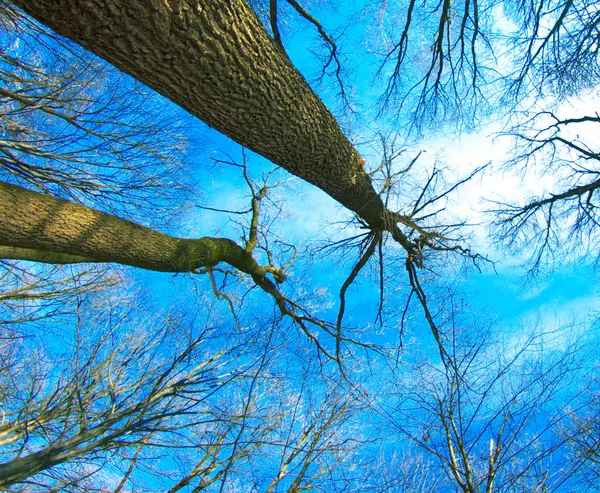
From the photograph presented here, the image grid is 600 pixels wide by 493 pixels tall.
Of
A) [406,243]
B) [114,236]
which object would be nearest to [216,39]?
[114,236]

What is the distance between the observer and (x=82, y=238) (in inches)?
109

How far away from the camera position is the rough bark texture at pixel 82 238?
2.43m

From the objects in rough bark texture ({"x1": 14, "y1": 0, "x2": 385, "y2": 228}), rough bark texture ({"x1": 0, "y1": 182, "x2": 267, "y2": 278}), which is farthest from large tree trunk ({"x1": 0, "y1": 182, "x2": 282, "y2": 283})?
rough bark texture ({"x1": 14, "y1": 0, "x2": 385, "y2": 228})

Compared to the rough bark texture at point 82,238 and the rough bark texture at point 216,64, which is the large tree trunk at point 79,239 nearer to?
the rough bark texture at point 82,238

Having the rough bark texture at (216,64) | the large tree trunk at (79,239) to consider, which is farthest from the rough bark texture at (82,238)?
the rough bark texture at (216,64)

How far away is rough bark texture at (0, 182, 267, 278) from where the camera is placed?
7.96 feet

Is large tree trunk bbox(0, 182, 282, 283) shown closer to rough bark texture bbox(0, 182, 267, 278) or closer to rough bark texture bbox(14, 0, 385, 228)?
rough bark texture bbox(0, 182, 267, 278)

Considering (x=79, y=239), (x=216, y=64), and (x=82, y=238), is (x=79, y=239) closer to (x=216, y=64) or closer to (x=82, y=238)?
(x=82, y=238)

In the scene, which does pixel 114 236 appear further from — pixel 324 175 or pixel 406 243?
pixel 406 243

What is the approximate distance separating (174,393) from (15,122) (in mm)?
3301

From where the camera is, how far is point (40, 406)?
15.0ft

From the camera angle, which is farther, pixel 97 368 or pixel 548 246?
pixel 548 246

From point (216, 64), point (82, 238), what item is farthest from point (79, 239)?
point (216, 64)

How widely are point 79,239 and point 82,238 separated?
22 millimetres
